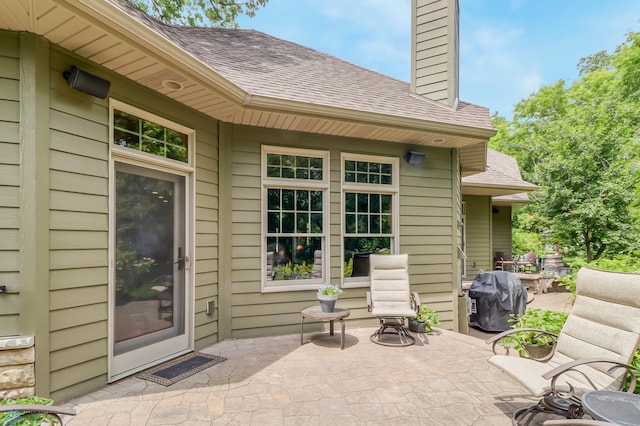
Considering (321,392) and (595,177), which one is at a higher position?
(595,177)

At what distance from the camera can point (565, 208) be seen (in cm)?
967

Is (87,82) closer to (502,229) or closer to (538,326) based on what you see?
(538,326)

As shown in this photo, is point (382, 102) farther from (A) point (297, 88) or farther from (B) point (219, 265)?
(B) point (219, 265)

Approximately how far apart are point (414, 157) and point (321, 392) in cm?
353

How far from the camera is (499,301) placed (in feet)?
19.5

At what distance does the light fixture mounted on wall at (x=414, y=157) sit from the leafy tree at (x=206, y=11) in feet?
25.5

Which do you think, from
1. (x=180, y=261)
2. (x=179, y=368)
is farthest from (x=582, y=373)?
(x=180, y=261)

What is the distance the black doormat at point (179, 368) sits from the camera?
3.05 meters

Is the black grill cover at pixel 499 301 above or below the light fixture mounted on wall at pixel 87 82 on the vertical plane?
below

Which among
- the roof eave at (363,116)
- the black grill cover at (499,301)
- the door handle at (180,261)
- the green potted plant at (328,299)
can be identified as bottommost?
Result: the black grill cover at (499,301)

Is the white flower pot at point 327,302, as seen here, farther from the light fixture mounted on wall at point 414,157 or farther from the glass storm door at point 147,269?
the light fixture mounted on wall at point 414,157

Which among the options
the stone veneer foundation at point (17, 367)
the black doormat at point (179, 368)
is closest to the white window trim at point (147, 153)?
the stone veneer foundation at point (17, 367)

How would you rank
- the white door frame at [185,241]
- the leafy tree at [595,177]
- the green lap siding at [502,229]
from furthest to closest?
the green lap siding at [502,229] < the leafy tree at [595,177] < the white door frame at [185,241]

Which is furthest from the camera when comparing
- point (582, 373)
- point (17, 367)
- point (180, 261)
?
point (180, 261)
